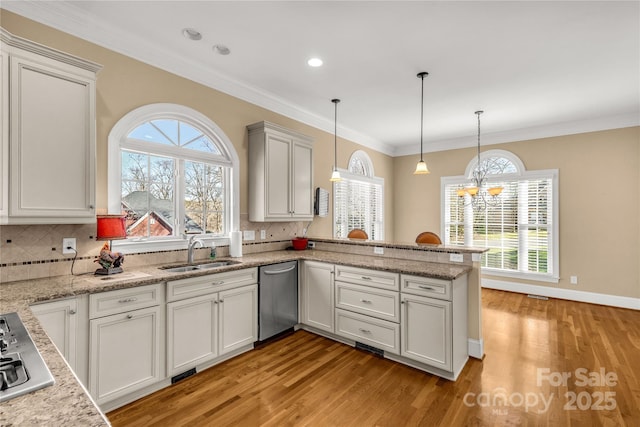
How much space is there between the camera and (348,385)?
2555mm

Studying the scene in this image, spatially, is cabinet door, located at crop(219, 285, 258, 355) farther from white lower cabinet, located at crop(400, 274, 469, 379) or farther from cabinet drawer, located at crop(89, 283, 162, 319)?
white lower cabinet, located at crop(400, 274, 469, 379)

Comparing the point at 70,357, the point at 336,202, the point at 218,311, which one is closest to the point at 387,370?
the point at 218,311

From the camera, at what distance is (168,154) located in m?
3.14

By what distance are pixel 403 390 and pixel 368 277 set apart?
997 mm

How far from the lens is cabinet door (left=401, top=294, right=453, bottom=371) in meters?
2.58

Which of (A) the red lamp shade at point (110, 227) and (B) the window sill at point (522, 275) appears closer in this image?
(A) the red lamp shade at point (110, 227)

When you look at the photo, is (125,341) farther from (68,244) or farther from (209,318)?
(68,244)

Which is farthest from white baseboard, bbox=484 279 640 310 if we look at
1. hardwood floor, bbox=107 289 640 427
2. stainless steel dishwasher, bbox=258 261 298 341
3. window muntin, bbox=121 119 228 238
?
window muntin, bbox=121 119 228 238

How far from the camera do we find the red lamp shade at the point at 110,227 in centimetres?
244

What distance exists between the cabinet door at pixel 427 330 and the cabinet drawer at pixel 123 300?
2.09m

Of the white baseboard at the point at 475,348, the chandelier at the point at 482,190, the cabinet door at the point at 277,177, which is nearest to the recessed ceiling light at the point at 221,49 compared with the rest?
the cabinet door at the point at 277,177

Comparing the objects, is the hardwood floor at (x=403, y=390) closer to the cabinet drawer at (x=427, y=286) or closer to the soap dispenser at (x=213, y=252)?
the cabinet drawer at (x=427, y=286)

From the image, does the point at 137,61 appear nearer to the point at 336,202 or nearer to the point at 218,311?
the point at 218,311

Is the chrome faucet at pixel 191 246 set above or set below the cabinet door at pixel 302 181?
below
